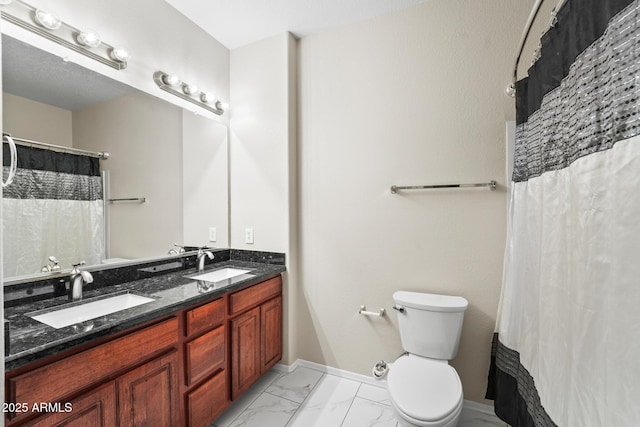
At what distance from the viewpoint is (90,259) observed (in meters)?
1.57

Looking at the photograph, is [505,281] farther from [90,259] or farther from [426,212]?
[90,259]

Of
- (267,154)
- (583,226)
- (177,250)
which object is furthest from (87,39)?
(583,226)

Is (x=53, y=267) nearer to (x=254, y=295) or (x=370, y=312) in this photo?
(x=254, y=295)

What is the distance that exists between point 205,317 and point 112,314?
454 mm

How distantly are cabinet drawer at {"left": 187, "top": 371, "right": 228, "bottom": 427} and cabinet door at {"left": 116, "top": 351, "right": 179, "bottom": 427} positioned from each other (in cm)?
10

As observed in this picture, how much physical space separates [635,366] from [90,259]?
2.15 metres

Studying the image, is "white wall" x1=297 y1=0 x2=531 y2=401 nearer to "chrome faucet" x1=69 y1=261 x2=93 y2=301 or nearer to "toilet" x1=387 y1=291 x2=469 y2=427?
"toilet" x1=387 y1=291 x2=469 y2=427

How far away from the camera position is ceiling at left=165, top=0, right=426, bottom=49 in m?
1.93

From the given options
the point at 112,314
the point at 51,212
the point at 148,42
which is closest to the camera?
the point at 112,314

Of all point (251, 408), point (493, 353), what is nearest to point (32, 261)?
point (251, 408)

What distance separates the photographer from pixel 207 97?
2.20 meters

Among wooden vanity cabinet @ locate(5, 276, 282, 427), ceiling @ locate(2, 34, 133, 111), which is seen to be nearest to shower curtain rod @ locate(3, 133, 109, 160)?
ceiling @ locate(2, 34, 133, 111)

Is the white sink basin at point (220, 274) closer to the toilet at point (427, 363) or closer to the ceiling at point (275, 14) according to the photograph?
the toilet at point (427, 363)

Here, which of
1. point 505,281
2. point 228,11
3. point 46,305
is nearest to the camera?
point 46,305
